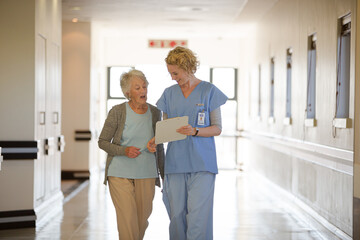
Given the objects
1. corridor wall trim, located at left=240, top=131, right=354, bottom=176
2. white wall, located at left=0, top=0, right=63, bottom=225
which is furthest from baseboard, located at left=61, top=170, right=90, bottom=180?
white wall, located at left=0, top=0, right=63, bottom=225

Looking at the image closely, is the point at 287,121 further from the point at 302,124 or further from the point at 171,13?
the point at 171,13

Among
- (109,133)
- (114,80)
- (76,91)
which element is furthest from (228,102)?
(109,133)

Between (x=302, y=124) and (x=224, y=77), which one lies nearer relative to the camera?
(x=302, y=124)

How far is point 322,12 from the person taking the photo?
6.62m


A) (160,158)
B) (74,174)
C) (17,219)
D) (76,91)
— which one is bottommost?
(74,174)

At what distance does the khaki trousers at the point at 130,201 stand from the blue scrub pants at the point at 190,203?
0.56ft

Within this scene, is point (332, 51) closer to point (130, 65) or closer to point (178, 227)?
point (178, 227)

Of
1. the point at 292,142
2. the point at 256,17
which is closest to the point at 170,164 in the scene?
the point at 292,142

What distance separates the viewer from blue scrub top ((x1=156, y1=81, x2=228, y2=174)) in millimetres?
3941

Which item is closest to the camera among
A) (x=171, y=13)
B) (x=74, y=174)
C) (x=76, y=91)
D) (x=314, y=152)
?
(x=314, y=152)

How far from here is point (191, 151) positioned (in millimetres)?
3961

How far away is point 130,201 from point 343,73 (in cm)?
286

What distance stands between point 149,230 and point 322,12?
3.10 meters

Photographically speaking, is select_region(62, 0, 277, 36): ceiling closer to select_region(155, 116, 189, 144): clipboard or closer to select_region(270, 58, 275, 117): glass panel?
select_region(270, 58, 275, 117): glass panel
